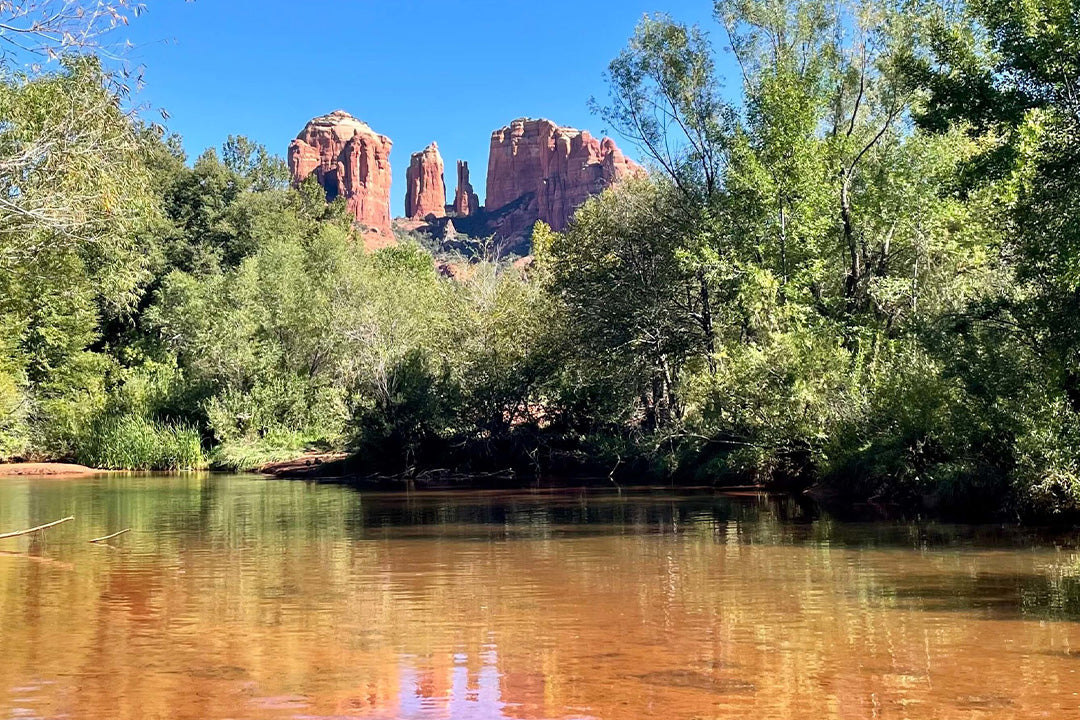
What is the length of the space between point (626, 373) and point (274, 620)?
24.1 meters

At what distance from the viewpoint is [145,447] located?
38.9m

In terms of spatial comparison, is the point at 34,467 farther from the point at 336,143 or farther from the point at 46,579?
the point at 336,143

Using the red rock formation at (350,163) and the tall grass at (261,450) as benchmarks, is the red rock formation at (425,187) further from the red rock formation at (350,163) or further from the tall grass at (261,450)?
the tall grass at (261,450)

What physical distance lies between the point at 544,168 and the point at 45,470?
13404cm

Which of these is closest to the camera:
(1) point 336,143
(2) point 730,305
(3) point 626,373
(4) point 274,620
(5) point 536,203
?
(4) point 274,620

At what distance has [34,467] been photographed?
122ft

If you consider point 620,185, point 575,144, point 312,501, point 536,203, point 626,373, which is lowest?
point 312,501

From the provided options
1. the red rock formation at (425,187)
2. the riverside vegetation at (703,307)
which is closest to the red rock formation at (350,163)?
the red rock formation at (425,187)

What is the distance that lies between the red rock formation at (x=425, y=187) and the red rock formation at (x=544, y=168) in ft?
38.3

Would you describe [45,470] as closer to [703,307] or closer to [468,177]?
[703,307]

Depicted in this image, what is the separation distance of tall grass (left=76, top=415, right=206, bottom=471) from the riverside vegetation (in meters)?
0.11

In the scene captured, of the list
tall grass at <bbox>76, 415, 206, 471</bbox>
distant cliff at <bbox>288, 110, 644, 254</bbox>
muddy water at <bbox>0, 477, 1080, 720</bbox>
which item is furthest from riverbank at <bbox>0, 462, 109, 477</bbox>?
distant cliff at <bbox>288, 110, 644, 254</bbox>

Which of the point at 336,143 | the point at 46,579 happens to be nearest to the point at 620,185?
the point at 46,579

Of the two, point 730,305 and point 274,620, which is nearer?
point 274,620
